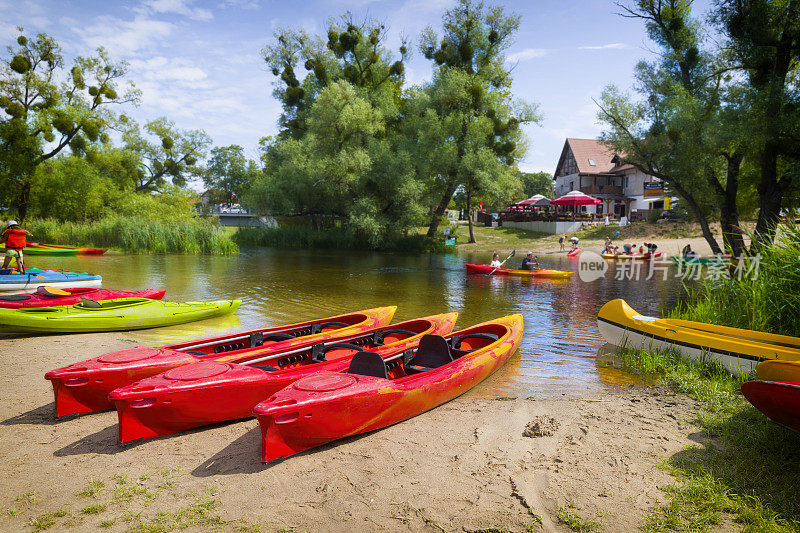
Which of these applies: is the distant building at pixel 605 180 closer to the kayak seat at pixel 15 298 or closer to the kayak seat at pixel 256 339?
the kayak seat at pixel 256 339

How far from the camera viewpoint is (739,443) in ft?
12.9

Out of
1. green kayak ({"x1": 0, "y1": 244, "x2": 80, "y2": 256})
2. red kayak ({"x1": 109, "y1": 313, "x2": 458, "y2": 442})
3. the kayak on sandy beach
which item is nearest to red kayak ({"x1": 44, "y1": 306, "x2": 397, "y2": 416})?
red kayak ({"x1": 109, "y1": 313, "x2": 458, "y2": 442})

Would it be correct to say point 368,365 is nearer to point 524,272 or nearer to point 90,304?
point 90,304

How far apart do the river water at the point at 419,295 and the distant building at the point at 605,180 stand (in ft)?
70.7

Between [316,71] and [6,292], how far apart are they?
2709cm

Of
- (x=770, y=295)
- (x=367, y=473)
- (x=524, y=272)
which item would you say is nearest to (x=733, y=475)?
(x=367, y=473)

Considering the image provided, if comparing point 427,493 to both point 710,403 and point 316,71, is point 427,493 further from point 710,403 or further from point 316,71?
point 316,71

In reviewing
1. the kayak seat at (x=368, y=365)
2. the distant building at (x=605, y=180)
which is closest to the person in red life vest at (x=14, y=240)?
the kayak seat at (x=368, y=365)

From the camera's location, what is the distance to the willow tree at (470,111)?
27391 millimetres

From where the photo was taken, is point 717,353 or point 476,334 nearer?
point 717,353

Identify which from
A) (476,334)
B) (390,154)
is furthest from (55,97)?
(476,334)

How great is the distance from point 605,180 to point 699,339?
41.8m

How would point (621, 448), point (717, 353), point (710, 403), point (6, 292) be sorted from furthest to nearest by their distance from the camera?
1. point (6, 292)
2. point (717, 353)
3. point (710, 403)
4. point (621, 448)

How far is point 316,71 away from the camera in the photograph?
3266 cm
